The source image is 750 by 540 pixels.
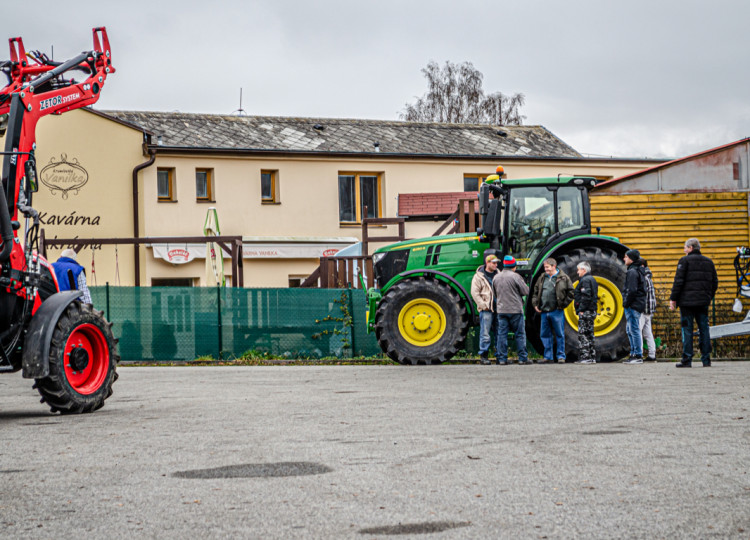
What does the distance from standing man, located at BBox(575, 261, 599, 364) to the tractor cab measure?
814mm

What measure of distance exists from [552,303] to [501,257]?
4.01ft

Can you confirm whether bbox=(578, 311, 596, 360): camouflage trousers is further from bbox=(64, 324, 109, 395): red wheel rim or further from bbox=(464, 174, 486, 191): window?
bbox=(464, 174, 486, 191): window

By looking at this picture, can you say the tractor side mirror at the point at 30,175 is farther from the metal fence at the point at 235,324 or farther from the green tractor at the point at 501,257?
the metal fence at the point at 235,324

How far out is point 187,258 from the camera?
31.5 meters

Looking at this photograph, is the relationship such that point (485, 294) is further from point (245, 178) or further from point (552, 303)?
point (245, 178)

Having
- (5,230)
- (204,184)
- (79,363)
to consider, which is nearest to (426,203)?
(204,184)

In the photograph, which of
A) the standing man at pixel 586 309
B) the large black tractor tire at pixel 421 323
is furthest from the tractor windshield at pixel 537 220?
the large black tractor tire at pixel 421 323

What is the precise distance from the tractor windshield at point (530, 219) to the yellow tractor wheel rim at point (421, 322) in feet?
5.76

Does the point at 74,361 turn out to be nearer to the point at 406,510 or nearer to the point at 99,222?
the point at 406,510

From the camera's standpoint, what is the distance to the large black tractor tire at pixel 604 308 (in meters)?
18.0

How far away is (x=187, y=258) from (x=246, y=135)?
496 centimetres

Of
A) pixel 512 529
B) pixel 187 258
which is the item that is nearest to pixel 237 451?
pixel 512 529

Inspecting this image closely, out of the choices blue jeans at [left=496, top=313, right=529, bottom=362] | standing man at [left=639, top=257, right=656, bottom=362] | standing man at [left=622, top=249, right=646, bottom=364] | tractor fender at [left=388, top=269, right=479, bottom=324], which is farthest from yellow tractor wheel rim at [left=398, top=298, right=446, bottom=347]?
standing man at [left=639, top=257, right=656, bottom=362]

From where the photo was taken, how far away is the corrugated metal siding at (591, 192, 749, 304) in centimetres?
2164
